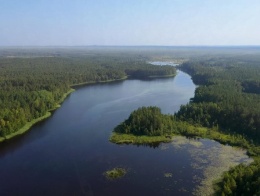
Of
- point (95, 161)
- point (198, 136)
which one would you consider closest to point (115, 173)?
point (95, 161)

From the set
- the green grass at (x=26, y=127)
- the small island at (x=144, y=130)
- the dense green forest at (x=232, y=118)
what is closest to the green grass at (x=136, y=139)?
the small island at (x=144, y=130)

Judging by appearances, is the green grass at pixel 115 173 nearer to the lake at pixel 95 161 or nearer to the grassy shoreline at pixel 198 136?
the lake at pixel 95 161

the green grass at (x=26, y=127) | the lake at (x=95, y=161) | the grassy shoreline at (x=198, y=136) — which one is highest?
the grassy shoreline at (x=198, y=136)

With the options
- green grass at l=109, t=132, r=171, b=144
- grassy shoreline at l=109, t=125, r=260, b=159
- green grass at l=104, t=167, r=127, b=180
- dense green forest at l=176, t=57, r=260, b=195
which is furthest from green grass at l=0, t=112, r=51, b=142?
dense green forest at l=176, t=57, r=260, b=195

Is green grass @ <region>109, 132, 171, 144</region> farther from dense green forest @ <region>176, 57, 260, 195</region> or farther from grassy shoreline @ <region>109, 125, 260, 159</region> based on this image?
dense green forest @ <region>176, 57, 260, 195</region>

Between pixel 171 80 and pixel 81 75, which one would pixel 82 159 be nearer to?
pixel 81 75

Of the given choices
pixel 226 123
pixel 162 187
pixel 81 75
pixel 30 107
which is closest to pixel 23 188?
pixel 162 187
